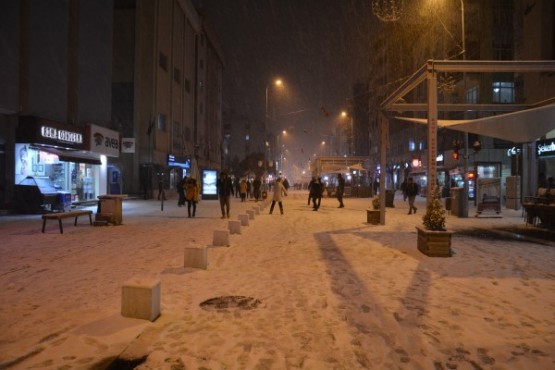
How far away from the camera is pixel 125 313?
16.5ft

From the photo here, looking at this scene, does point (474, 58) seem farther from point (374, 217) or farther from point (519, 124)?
point (519, 124)

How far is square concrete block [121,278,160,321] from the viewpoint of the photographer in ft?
16.2

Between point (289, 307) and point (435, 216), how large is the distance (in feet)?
16.1

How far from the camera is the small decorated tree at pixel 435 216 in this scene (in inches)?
359

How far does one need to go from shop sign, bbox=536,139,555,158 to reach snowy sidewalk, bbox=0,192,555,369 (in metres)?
12.6

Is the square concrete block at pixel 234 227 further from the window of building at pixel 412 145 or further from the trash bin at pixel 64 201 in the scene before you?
the window of building at pixel 412 145

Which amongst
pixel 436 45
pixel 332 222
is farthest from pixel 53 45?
pixel 436 45

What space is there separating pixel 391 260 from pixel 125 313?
5622 mm

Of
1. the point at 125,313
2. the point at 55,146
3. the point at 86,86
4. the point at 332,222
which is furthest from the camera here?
the point at 86,86

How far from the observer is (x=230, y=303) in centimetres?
580

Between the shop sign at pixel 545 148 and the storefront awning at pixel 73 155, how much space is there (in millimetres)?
23656

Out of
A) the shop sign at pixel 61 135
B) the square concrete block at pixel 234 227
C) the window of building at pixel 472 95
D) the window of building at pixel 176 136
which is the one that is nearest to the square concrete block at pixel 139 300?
the square concrete block at pixel 234 227

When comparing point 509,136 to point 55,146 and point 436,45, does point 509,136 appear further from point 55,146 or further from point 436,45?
point 436,45

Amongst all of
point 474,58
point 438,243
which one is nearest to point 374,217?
point 438,243
